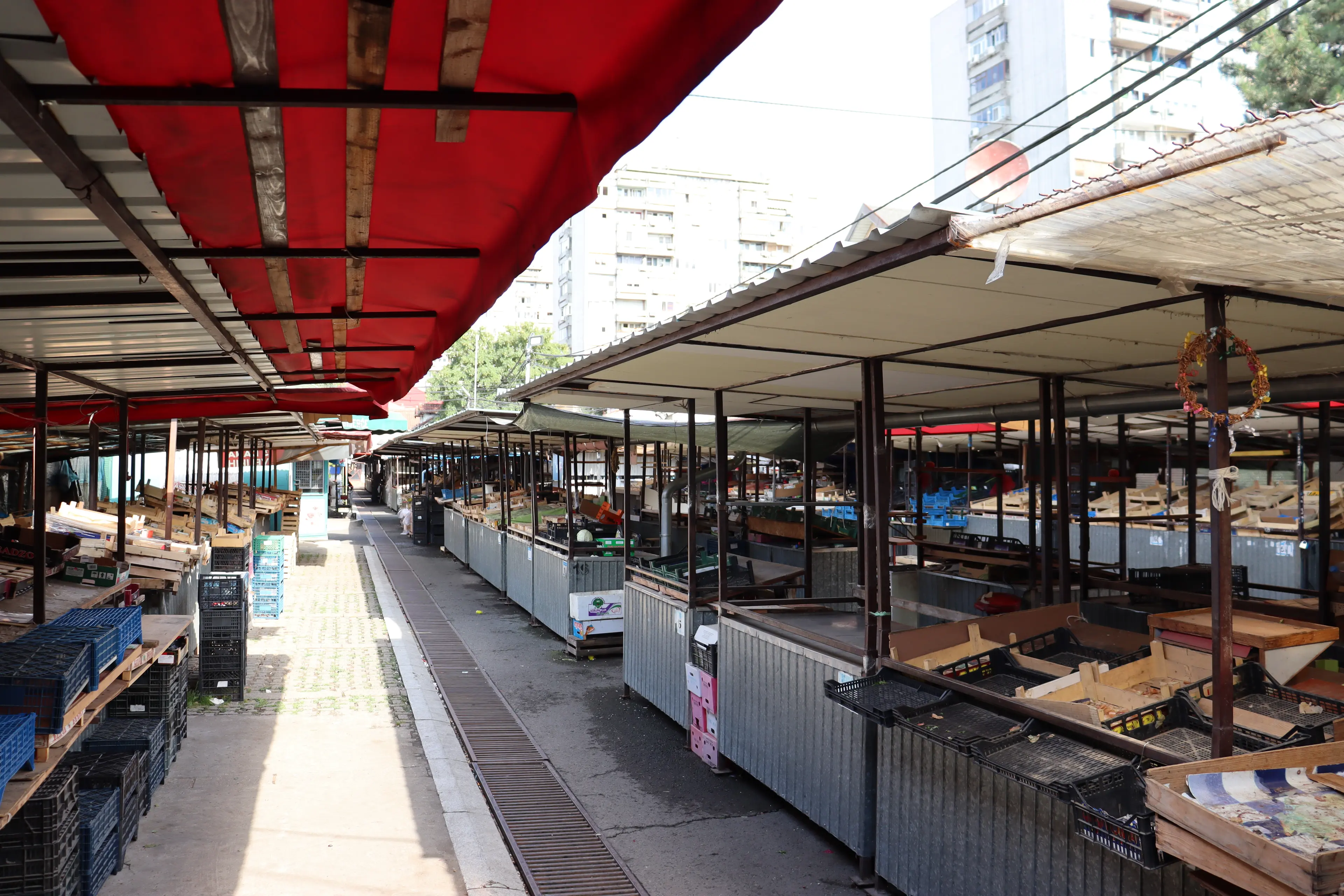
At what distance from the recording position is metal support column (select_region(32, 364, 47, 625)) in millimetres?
5527

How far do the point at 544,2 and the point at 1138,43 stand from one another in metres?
52.8

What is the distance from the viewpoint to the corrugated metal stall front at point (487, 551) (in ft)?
56.2

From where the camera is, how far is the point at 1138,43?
44.4m

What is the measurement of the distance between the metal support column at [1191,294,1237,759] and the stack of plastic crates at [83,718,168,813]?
6.64 meters

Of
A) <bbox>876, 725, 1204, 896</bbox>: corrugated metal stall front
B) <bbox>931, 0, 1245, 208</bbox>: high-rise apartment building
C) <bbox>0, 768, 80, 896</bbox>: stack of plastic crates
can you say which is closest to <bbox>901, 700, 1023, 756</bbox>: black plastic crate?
<bbox>876, 725, 1204, 896</bbox>: corrugated metal stall front

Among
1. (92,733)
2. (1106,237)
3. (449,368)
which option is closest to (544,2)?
(1106,237)

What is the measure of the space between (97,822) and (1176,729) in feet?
19.1

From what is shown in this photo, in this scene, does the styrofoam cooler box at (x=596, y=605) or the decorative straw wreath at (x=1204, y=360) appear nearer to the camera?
the decorative straw wreath at (x=1204, y=360)

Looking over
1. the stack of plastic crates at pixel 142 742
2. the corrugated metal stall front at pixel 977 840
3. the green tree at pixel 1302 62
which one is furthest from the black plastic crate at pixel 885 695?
the green tree at pixel 1302 62

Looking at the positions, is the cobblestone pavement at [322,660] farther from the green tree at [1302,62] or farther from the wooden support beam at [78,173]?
the green tree at [1302,62]

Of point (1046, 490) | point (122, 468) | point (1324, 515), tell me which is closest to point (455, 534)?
point (122, 468)

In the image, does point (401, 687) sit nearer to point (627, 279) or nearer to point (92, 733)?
point (92, 733)

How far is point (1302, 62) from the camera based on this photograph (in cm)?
2223

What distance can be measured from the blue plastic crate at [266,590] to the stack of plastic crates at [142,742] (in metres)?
7.20
